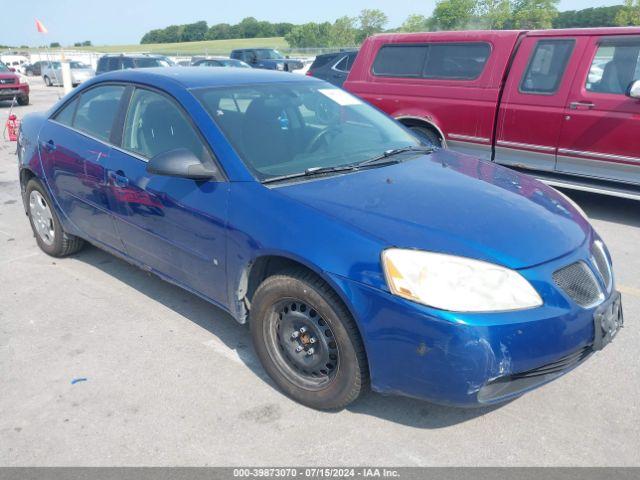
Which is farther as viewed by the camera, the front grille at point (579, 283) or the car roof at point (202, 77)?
the car roof at point (202, 77)

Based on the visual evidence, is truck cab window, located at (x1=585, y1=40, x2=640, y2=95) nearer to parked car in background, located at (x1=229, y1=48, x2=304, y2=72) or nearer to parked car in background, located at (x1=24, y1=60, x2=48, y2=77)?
parked car in background, located at (x1=229, y1=48, x2=304, y2=72)

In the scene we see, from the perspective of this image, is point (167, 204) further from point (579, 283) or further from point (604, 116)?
point (604, 116)

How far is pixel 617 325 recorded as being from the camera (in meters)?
2.79

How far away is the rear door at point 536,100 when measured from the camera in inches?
244

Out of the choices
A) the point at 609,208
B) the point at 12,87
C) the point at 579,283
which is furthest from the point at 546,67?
the point at 12,87

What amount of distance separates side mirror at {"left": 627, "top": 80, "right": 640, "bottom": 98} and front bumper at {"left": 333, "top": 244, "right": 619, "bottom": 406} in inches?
153

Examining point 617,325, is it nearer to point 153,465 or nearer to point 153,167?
point 153,465

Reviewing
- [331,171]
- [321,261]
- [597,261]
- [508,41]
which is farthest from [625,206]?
[321,261]

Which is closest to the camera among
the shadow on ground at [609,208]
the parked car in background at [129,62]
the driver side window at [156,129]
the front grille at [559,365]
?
the front grille at [559,365]

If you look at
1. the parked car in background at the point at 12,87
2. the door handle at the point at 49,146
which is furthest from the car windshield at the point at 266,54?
the door handle at the point at 49,146

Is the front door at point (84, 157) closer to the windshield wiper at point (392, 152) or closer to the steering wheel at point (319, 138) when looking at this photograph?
the steering wheel at point (319, 138)

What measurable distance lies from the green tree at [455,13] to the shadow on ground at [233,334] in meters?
58.4

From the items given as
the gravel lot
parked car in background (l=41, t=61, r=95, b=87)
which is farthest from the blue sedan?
parked car in background (l=41, t=61, r=95, b=87)

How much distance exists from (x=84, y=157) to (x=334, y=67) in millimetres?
8754
